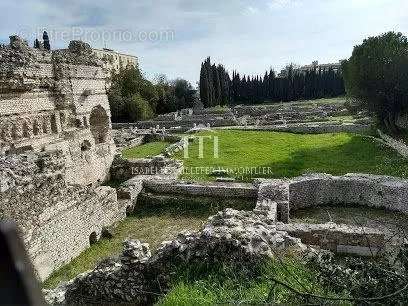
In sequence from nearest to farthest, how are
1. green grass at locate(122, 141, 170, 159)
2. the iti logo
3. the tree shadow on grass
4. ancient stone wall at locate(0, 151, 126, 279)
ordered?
1. ancient stone wall at locate(0, 151, 126, 279)
2. the tree shadow on grass
3. the iti logo
4. green grass at locate(122, 141, 170, 159)

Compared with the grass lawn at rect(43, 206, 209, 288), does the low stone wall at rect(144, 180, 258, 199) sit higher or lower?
higher

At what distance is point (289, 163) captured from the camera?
16.1 meters

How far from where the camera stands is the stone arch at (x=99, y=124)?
16.0m

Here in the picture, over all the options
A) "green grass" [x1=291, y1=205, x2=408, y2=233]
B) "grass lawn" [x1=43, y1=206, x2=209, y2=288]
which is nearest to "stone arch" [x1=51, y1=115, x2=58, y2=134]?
"grass lawn" [x1=43, y1=206, x2=209, y2=288]

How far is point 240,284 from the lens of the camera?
16.0ft

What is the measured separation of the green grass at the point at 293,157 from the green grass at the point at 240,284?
846 centimetres

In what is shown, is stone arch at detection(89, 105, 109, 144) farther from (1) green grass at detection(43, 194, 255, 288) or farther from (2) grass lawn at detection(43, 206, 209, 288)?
(2) grass lawn at detection(43, 206, 209, 288)

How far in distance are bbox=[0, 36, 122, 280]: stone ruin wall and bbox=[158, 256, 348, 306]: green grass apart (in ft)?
12.4

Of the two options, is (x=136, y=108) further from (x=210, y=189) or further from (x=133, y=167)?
(x=210, y=189)

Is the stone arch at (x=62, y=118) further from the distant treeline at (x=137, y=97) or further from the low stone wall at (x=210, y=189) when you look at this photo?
the distant treeline at (x=137, y=97)

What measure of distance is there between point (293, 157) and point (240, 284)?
13074 mm

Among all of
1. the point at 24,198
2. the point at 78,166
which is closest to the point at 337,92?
the point at 78,166

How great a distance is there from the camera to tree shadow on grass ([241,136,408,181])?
47.1 ft

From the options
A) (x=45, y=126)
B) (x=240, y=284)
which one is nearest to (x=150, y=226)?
(x=45, y=126)
